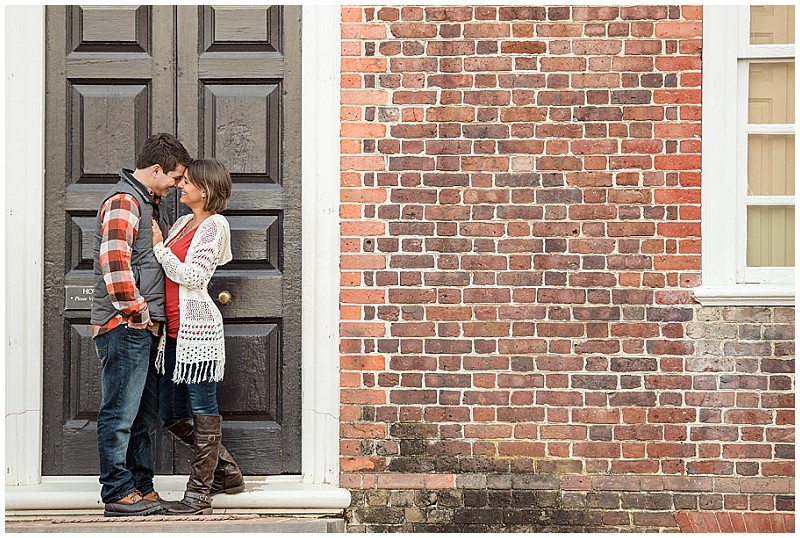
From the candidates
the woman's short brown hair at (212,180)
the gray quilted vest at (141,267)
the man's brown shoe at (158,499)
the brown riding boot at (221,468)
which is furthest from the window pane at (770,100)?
the man's brown shoe at (158,499)

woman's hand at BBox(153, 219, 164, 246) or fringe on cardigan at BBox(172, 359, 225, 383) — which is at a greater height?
woman's hand at BBox(153, 219, 164, 246)

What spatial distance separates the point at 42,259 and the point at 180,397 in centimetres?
114

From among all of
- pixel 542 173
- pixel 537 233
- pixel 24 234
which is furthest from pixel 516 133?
pixel 24 234

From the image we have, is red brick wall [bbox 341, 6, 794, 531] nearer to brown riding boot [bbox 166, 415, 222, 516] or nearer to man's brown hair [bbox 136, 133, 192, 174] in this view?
brown riding boot [bbox 166, 415, 222, 516]

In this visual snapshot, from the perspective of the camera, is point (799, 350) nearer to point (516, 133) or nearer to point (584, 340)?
point (584, 340)

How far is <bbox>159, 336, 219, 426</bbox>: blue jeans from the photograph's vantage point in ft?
14.2

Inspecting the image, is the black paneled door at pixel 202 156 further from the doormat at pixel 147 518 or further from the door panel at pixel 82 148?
the doormat at pixel 147 518

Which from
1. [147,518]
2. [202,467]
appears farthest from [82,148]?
[147,518]

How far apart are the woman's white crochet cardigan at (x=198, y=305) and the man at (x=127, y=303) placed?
0.47 ft

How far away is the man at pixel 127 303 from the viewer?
417cm

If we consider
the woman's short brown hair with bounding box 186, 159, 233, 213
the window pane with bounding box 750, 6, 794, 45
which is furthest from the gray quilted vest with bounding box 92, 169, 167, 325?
the window pane with bounding box 750, 6, 794, 45

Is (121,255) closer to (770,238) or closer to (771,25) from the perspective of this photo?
(770,238)

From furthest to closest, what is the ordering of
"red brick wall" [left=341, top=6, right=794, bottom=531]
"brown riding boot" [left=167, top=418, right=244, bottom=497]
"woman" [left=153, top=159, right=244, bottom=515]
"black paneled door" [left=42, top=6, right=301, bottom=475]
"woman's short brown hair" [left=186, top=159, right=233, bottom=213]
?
"black paneled door" [left=42, top=6, right=301, bottom=475]
"red brick wall" [left=341, top=6, right=794, bottom=531]
"brown riding boot" [left=167, top=418, right=244, bottom=497]
"woman's short brown hair" [left=186, top=159, right=233, bottom=213]
"woman" [left=153, top=159, right=244, bottom=515]

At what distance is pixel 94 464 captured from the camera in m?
4.79
